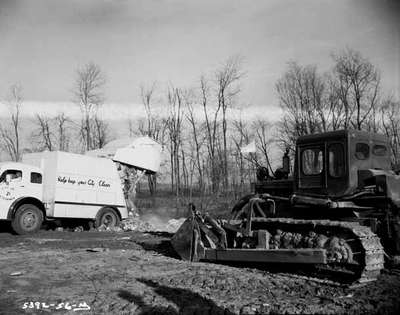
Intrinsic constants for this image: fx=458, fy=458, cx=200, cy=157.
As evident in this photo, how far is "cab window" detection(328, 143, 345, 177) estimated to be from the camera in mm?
8234

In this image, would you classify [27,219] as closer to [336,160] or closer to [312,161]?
[312,161]

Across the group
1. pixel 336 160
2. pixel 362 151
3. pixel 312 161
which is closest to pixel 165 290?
pixel 312 161

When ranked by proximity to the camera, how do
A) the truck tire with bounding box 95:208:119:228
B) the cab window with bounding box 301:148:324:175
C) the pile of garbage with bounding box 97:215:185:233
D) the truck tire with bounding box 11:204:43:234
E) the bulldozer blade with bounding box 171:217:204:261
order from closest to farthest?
1. the cab window with bounding box 301:148:324:175
2. the bulldozer blade with bounding box 171:217:204:261
3. the truck tire with bounding box 11:204:43:234
4. the truck tire with bounding box 95:208:119:228
5. the pile of garbage with bounding box 97:215:185:233

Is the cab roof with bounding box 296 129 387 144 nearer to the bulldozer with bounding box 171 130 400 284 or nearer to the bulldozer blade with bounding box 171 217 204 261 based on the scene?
the bulldozer with bounding box 171 130 400 284

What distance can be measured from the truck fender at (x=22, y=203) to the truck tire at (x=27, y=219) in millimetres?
132

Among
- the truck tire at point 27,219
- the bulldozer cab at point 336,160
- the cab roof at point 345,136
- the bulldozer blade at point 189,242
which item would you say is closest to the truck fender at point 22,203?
the truck tire at point 27,219

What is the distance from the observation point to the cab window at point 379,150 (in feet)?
28.5

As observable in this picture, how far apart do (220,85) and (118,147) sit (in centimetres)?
2306

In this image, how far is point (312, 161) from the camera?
8719 mm

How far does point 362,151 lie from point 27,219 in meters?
12.9

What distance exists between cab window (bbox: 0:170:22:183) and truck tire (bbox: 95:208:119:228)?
376 cm

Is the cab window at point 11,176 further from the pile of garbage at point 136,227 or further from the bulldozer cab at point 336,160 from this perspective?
the bulldozer cab at point 336,160

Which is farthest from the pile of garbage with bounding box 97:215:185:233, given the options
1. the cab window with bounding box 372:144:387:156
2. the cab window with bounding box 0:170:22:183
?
the cab window with bounding box 372:144:387:156

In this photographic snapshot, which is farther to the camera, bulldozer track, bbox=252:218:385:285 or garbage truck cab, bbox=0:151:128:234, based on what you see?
garbage truck cab, bbox=0:151:128:234
